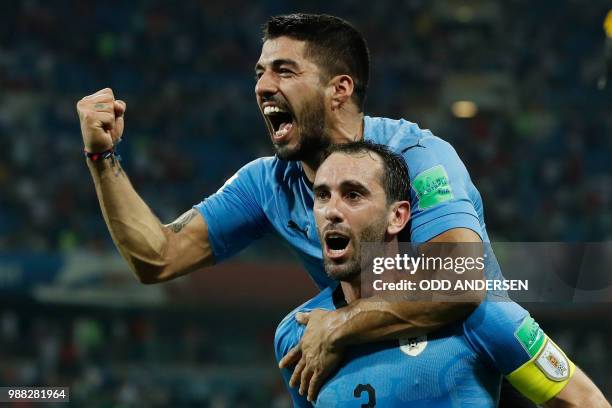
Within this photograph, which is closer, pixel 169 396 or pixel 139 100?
pixel 169 396

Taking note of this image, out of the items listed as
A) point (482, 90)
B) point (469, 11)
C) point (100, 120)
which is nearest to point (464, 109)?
point (482, 90)

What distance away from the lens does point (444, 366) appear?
10.5 ft

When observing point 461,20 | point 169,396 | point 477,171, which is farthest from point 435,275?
point 461,20

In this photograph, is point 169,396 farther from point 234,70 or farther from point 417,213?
point 417,213

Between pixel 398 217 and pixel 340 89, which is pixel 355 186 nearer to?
pixel 398 217

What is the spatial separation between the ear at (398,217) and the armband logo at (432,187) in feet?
0.35

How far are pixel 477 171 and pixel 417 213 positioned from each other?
43.4ft

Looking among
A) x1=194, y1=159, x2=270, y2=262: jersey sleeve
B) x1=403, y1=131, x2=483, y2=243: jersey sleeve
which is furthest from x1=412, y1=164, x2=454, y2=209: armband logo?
x1=194, y1=159, x2=270, y2=262: jersey sleeve

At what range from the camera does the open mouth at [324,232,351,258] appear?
11.1ft

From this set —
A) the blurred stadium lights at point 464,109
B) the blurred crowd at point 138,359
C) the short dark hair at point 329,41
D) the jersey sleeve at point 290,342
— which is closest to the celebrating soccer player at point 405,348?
the jersey sleeve at point 290,342

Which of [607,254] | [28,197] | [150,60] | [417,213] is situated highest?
[417,213]

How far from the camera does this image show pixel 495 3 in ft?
66.6

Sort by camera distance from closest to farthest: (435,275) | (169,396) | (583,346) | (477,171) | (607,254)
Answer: (435,275), (607,254), (169,396), (583,346), (477,171)

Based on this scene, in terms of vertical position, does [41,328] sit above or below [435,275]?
below
